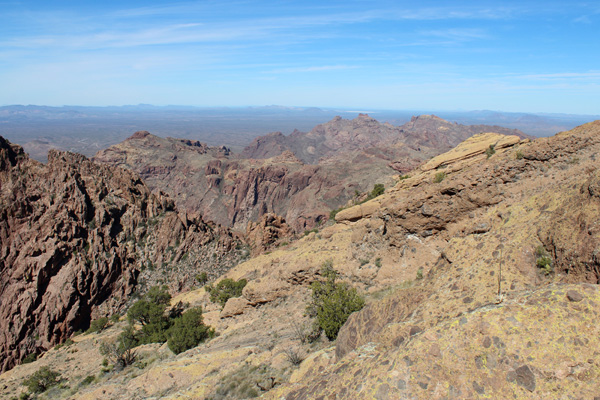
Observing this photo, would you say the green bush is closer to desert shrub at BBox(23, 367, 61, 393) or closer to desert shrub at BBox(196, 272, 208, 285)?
desert shrub at BBox(23, 367, 61, 393)

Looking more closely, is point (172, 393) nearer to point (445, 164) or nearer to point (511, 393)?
point (511, 393)

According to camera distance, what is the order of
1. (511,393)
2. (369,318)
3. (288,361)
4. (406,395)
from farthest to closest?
(288,361) → (369,318) → (406,395) → (511,393)

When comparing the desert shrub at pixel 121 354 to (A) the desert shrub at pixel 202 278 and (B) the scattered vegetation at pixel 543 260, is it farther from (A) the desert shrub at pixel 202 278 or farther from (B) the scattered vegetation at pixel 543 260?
(B) the scattered vegetation at pixel 543 260

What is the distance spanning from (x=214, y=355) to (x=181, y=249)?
45.3 metres

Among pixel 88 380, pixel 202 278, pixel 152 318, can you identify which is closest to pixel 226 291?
pixel 152 318

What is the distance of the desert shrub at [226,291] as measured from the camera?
32.3 m

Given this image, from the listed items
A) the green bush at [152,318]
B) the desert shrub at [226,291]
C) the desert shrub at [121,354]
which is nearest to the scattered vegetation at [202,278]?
the green bush at [152,318]

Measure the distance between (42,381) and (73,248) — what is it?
31644 millimetres

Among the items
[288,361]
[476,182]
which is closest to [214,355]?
[288,361]

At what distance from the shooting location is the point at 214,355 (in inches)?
736

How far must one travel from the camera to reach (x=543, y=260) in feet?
31.3

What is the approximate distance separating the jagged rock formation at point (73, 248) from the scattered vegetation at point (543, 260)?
175 feet

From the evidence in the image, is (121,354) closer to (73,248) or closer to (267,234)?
(267,234)

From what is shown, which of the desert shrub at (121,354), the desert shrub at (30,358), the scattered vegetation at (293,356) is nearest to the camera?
the scattered vegetation at (293,356)
